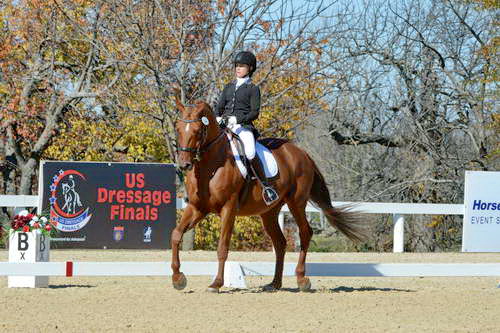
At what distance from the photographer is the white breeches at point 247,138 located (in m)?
8.44

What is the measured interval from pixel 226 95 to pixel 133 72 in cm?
1176

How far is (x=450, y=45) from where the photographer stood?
71.7ft

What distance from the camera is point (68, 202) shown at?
14.4m

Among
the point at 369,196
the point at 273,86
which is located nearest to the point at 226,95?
the point at 273,86

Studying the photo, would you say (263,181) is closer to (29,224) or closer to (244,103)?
(244,103)

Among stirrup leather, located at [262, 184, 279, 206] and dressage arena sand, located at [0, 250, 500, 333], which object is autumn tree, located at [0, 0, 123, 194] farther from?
stirrup leather, located at [262, 184, 279, 206]

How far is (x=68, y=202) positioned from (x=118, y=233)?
1.09m

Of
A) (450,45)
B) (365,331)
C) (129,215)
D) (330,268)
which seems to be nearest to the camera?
(365,331)

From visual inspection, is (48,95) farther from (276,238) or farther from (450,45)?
(276,238)

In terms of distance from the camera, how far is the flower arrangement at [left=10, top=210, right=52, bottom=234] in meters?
8.93

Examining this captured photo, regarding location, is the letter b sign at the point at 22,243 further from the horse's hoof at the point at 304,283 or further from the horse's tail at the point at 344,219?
the horse's tail at the point at 344,219

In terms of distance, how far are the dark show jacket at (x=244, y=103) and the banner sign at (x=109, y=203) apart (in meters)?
6.49

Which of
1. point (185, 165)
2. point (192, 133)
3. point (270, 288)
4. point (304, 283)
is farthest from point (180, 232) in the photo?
point (304, 283)

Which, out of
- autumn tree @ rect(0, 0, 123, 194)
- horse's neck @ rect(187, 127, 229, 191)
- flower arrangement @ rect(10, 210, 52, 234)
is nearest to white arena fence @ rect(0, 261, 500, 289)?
flower arrangement @ rect(10, 210, 52, 234)
